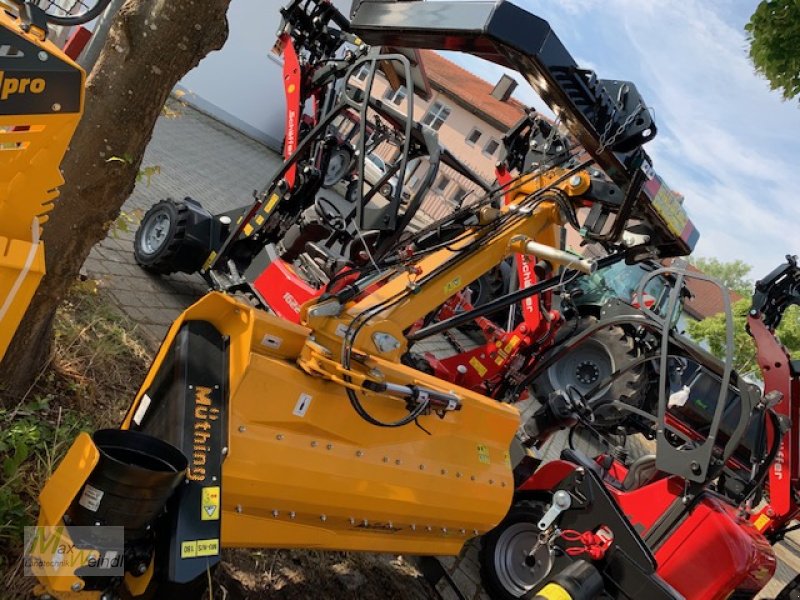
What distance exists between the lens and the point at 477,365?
275 inches

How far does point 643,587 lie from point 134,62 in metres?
4.03

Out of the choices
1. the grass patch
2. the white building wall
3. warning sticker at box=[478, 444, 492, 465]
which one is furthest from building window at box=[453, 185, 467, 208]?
the white building wall

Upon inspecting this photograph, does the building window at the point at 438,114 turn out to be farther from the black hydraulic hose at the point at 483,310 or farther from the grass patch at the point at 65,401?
the black hydraulic hose at the point at 483,310

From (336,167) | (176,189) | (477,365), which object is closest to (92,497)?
(336,167)

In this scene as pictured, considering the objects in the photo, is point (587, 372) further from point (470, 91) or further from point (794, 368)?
point (470, 91)

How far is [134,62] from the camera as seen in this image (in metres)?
3.09

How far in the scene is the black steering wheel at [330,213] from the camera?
16.4 feet

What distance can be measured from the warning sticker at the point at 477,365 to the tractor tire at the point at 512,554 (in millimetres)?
2263

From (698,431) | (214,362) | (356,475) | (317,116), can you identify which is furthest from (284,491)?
(698,431)

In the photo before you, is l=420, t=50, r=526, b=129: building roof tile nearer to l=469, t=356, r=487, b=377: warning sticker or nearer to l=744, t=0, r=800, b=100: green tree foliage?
l=469, t=356, r=487, b=377: warning sticker

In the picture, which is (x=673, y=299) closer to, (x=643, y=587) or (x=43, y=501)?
(x=643, y=587)

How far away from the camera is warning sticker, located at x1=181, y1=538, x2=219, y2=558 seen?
2.49 m

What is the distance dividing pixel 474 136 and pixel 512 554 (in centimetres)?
2819

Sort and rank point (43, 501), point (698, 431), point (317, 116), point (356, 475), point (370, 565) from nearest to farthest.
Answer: point (43, 501)
point (356, 475)
point (370, 565)
point (317, 116)
point (698, 431)
